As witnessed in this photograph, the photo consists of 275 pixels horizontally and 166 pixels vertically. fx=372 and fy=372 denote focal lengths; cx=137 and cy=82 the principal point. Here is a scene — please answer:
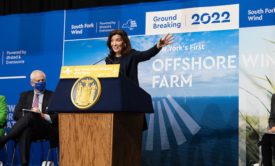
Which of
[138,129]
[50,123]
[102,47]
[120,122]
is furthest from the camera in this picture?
[102,47]

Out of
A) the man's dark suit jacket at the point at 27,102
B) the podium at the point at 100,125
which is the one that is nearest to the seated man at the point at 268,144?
the podium at the point at 100,125

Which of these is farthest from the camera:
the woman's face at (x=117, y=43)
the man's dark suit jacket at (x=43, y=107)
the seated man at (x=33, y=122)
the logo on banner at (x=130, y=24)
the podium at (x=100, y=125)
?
the logo on banner at (x=130, y=24)

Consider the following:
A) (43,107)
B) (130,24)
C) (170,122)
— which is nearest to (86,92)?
(43,107)

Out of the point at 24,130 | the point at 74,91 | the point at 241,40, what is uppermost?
the point at 241,40

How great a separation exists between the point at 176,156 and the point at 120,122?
236 cm

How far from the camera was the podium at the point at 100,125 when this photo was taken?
6.70 ft

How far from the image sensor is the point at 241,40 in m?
4.21

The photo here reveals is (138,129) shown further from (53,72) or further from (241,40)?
(53,72)

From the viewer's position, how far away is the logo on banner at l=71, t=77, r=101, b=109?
209 centimetres

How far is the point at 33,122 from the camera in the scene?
3568mm

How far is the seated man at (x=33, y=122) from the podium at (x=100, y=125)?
1.39 metres

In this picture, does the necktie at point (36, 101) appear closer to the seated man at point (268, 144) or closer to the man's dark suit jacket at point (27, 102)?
the man's dark suit jacket at point (27, 102)

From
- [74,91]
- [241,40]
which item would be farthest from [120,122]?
[241,40]

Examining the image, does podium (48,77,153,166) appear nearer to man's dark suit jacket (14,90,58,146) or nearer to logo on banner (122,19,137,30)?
man's dark suit jacket (14,90,58,146)
